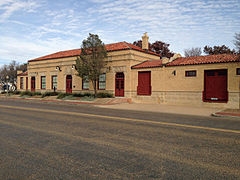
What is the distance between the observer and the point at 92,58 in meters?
23.4

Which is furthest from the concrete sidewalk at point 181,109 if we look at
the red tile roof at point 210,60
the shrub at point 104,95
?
the shrub at point 104,95

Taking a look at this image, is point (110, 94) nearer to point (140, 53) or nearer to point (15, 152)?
point (140, 53)

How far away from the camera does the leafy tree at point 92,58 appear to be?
2327 centimetres

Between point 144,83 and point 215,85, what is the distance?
7.03 m

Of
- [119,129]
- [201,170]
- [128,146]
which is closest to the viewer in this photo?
[201,170]

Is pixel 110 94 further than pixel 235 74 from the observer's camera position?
Yes

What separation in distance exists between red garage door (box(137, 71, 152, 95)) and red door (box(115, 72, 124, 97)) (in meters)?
1.99

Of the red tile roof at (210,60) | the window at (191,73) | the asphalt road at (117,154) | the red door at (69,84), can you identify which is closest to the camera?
the asphalt road at (117,154)

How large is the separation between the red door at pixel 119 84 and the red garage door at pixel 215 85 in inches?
348

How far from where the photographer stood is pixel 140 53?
982 inches

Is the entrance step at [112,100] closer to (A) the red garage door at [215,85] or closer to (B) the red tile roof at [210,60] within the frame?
(B) the red tile roof at [210,60]

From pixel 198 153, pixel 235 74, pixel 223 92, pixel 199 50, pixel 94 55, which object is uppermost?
pixel 199 50

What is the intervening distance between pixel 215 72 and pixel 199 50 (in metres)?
37.1

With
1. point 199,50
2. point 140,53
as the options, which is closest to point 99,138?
point 140,53
